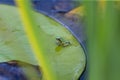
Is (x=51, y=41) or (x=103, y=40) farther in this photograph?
(x=51, y=41)

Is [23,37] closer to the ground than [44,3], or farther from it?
farther from it

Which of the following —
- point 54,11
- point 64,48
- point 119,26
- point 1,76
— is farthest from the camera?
point 54,11

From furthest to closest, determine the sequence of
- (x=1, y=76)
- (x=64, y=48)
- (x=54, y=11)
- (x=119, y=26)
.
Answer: (x=54, y=11), (x=64, y=48), (x=1, y=76), (x=119, y=26)

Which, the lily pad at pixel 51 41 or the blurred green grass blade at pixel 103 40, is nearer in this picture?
the blurred green grass blade at pixel 103 40

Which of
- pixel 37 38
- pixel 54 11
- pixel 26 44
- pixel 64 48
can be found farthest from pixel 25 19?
pixel 54 11

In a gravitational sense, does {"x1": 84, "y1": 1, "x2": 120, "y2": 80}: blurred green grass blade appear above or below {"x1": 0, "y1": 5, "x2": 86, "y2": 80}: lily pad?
above

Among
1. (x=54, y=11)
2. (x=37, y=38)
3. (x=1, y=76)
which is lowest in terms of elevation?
(x=54, y=11)

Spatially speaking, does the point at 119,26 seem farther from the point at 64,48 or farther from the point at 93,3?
the point at 64,48

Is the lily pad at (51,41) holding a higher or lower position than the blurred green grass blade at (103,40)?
lower

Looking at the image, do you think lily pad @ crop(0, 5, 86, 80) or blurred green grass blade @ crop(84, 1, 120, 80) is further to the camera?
lily pad @ crop(0, 5, 86, 80)

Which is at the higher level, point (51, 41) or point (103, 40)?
point (103, 40)

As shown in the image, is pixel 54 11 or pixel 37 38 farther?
pixel 54 11
